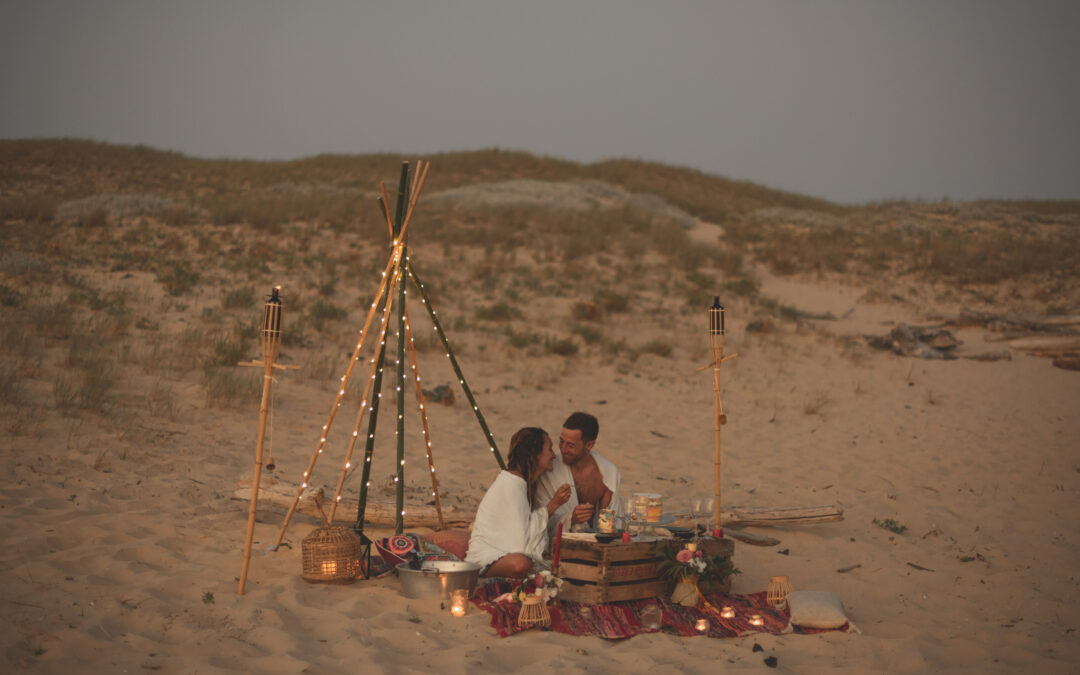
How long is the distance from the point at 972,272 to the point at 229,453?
15183 millimetres

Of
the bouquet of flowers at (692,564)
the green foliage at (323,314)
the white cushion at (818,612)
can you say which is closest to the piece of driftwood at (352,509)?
the bouquet of flowers at (692,564)

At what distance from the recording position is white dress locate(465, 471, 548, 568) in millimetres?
4730

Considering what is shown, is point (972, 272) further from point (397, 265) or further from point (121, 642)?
point (121, 642)

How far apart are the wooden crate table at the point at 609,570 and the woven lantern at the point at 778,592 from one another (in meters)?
0.45

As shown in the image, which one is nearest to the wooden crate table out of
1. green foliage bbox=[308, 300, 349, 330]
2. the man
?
the man

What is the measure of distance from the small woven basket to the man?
1.26 m

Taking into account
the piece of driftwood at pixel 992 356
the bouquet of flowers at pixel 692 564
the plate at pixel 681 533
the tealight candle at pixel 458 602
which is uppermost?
the piece of driftwood at pixel 992 356

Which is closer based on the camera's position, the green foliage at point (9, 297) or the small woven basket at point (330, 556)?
the small woven basket at point (330, 556)

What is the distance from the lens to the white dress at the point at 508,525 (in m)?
4.73

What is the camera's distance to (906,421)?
9555mm

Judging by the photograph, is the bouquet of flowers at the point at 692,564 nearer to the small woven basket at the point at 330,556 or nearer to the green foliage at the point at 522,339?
the small woven basket at the point at 330,556

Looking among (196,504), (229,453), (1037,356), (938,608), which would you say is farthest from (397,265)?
(1037,356)

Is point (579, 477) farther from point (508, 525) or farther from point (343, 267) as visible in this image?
point (343, 267)

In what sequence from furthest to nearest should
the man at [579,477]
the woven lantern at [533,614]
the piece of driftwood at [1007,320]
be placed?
the piece of driftwood at [1007,320], the man at [579,477], the woven lantern at [533,614]
